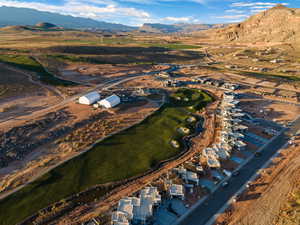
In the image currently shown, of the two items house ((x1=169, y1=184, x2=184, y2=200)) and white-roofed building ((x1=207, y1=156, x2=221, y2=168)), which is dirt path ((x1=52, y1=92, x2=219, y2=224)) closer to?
white-roofed building ((x1=207, y1=156, x2=221, y2=168))

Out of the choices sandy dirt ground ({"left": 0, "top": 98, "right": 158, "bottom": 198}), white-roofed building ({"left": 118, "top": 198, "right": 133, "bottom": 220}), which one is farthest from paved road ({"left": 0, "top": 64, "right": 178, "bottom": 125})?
white-roofed building ({"left": 118, "top": 198, "right": 133, "bottom": 220})

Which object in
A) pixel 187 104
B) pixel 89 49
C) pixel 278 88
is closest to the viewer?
pixel 187 104

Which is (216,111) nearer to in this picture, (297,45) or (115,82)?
(115,82)

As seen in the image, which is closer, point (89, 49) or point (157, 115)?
point (157, 115)

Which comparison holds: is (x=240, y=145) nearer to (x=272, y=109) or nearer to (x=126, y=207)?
(x=126, y=207)

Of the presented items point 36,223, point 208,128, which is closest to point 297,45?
point 208,128

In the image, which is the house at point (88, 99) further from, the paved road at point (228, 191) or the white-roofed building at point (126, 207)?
the paved road at point (228, 191)

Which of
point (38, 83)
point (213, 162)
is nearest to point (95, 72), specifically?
point (38, 83)
